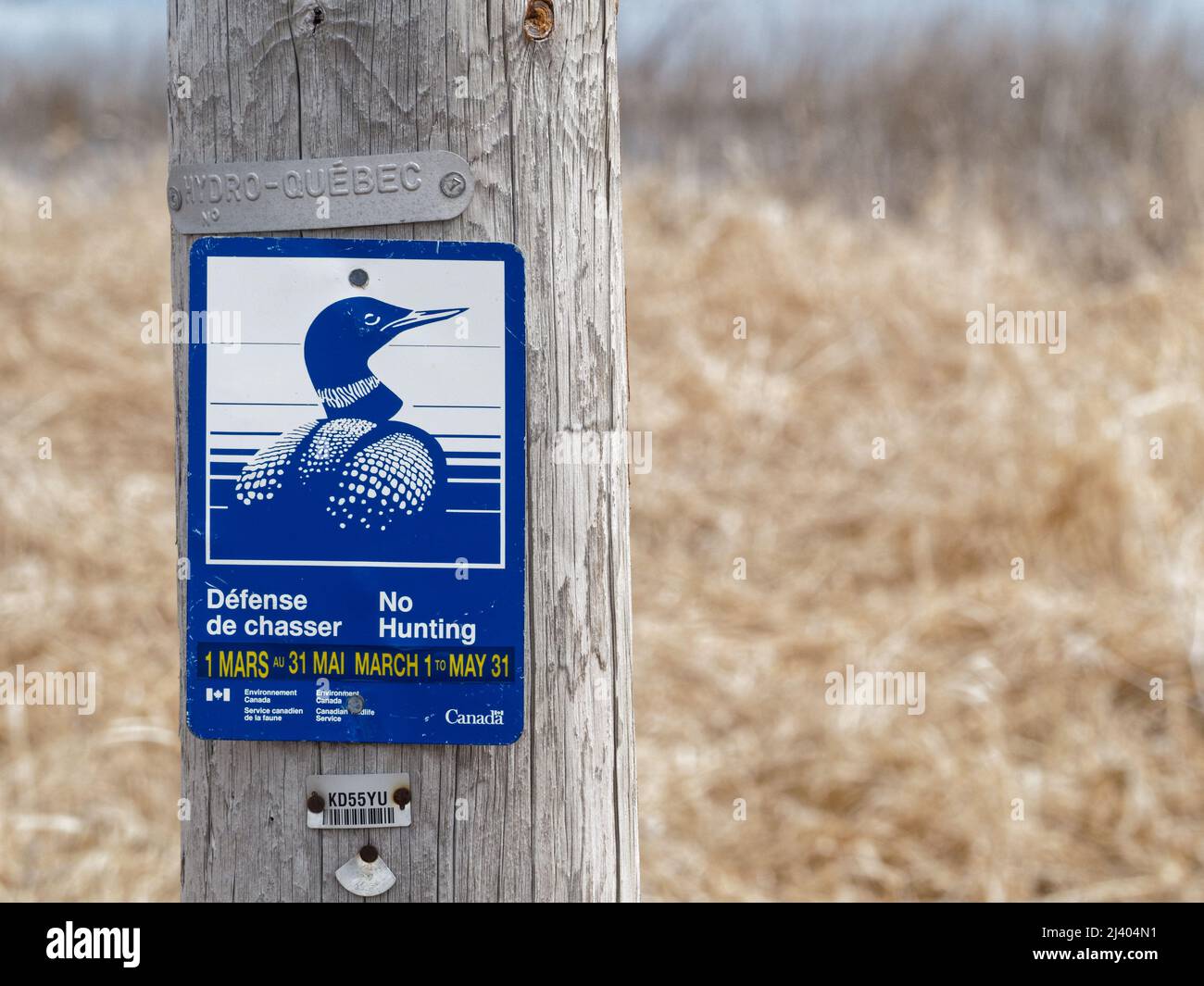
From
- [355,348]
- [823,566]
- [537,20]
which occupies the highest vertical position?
[537,20]

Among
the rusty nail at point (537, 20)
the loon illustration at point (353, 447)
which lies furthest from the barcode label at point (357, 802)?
the rusty nail at point (537, 20)

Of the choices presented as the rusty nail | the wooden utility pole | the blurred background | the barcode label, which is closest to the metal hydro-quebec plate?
the wooden utility pole

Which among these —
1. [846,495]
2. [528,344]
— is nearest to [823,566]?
[846,495]

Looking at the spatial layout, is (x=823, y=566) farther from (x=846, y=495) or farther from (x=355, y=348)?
(x=355, y=348)

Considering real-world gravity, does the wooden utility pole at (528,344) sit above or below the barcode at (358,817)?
above

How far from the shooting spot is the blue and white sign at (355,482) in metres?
1.13

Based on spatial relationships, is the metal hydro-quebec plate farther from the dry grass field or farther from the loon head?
the dry grass field

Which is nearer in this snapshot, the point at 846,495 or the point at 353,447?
the point at 353,447

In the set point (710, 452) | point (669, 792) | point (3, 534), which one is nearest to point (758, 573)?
point (710, 452)

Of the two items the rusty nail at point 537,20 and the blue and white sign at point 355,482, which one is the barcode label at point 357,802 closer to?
the blue and white sign at point 355,482

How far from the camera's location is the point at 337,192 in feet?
3.70

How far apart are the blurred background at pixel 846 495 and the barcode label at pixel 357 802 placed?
7.11 ft

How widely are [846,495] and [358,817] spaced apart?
14.0 feet
